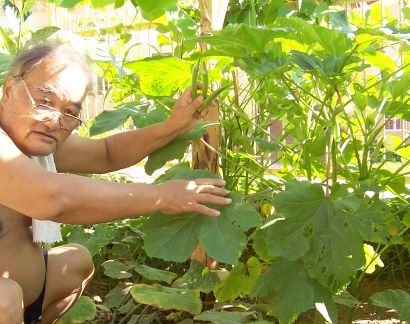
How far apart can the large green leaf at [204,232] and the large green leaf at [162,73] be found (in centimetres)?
43

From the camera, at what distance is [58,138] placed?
1.48 meters

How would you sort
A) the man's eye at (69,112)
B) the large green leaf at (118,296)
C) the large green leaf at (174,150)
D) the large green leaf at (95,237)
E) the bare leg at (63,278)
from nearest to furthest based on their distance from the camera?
1. the man's eye at (69,112)
2. the large green leaf at (174,150)
3. the bare leg at (63,278)
4. the large green leaf at (118,296)
5. the large green leaf at (95,237)

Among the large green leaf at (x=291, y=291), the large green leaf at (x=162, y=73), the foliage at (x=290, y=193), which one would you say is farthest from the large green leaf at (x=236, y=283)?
the large green leaf at (x=162, y=73)

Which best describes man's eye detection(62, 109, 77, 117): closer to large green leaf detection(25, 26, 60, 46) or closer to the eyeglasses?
the eyeglasses

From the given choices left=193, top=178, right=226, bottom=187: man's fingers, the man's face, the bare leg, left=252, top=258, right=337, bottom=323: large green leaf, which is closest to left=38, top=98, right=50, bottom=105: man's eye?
the man's face

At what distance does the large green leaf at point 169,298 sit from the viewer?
5.42 feet

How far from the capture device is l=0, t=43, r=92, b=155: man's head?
4.65 ft

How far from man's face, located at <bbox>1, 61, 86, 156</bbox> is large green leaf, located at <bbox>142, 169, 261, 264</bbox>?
30cm

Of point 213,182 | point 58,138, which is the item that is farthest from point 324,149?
point 58,138

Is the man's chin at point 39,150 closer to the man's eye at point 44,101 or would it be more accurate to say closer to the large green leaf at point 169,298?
the man's eye at point 44,101

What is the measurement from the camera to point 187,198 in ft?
4.35

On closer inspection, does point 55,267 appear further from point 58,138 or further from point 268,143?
point 268,143

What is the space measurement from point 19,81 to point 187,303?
27.8 inches

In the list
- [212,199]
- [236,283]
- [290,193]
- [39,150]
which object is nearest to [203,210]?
[212,199]
